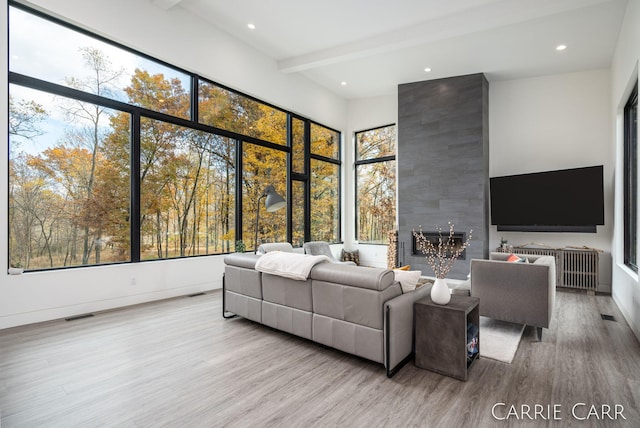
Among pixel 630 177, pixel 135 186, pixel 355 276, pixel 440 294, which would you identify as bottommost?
pixel 440 294

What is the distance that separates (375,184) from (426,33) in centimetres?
366

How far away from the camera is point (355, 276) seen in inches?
102

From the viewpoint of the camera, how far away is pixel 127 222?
14.1 feet

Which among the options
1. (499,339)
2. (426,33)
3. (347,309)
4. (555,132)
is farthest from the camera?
(555,132)

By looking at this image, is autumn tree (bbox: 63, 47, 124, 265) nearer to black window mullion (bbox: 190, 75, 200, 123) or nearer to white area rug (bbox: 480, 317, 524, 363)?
black window mullion (bbox: 190, 75, 200, 123)

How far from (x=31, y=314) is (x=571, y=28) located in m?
7.63

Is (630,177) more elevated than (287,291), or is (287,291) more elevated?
(630,177)

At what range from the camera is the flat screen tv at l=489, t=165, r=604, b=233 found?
17.3 feet

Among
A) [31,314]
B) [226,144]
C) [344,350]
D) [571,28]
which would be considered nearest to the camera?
[344,350]

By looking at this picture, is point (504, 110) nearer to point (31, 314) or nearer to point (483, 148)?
point (483, 148)

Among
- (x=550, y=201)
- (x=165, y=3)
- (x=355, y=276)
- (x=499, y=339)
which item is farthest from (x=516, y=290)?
(x=165, y=3)

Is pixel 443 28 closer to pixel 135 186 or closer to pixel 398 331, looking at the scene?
pixel 398 331

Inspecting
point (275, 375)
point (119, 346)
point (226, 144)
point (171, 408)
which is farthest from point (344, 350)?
point (226, 144)

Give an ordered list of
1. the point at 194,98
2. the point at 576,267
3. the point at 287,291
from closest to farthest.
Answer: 1. the point at 287,291
2. the point at 194,98
3. the point at 576,267
